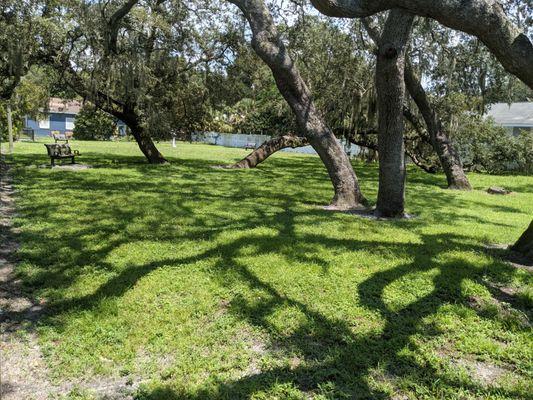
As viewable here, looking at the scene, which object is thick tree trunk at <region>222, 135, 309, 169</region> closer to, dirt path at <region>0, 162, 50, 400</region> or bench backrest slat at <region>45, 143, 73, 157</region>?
bench backrest slat at <region>45, 143, 73, 157</region>

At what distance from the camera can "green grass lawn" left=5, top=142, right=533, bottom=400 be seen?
3.12 meters

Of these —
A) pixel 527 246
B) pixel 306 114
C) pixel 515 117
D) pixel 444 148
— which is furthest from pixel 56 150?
pixel 515 117

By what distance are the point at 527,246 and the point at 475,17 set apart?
9.20 ft

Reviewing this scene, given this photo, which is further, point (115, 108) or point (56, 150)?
point (115, 108)

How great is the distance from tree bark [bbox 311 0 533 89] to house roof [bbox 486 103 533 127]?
991 inches

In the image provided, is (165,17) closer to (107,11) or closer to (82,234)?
(107,11)

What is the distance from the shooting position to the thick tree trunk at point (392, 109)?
6.88 meters

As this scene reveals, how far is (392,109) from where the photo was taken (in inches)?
285

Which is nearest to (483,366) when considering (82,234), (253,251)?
(253,251)

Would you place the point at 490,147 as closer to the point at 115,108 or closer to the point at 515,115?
the point at 515,115

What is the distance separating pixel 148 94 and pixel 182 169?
3.02m

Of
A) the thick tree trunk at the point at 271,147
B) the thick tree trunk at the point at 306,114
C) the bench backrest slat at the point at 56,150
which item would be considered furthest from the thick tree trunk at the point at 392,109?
the bench backrest slat at the point at 56,150

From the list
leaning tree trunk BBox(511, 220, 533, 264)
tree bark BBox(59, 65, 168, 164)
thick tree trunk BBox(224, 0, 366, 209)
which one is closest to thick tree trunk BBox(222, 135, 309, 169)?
tree bark BBox(59, 65, 168, 164)

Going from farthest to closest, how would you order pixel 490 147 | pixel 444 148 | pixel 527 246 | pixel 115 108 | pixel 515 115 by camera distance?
pixel 515 115
pixel 490 147
pixel 115 108
pixel 444 148
pixel 527 246
